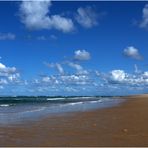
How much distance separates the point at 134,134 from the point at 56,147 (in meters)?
3.25

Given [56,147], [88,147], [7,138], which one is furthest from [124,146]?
[7,138]

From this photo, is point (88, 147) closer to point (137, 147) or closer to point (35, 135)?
point (137, 147)

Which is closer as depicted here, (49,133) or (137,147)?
(137,147)

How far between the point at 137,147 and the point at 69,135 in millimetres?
2948

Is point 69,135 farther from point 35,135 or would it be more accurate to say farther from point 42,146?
point 42,146

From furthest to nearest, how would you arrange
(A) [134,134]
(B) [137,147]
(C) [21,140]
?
(A) [134,134], (C) [21,140], (B) [137,147]

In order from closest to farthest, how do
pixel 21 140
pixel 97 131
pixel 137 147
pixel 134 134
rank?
pixel 137 147 → pixel 21 140 → pixel 134 134 → pixel 97 131

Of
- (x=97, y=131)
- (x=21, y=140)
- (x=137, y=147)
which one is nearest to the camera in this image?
(x=137, y=147)

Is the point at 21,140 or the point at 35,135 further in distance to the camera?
the point at 35,135

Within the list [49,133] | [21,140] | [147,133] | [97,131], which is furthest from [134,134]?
[21,140]

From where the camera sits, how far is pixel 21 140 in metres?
10.3

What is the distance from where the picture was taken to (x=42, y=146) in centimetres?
916

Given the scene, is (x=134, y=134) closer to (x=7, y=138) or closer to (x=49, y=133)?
(x=49, y=133)

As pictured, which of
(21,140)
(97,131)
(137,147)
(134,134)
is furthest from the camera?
(97,131)
